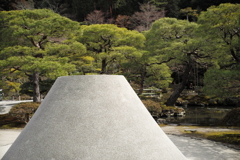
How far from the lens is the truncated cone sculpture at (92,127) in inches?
119

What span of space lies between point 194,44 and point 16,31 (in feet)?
33.7

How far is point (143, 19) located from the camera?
34156mm

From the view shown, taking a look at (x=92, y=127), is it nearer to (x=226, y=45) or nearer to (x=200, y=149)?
(x=200, y=149)

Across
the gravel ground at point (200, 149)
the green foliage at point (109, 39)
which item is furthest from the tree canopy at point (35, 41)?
the gravel ground at point (200, 149)

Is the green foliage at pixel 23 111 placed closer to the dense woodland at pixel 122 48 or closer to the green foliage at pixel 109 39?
the dense woodland at pixel 122 48

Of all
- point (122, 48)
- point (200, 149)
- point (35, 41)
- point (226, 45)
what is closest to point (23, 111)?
point (35, 41)

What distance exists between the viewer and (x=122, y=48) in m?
16.2

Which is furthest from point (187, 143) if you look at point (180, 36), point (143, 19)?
point (143, 19)

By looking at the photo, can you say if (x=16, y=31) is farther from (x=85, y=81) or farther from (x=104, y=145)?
(x=104, y=145)

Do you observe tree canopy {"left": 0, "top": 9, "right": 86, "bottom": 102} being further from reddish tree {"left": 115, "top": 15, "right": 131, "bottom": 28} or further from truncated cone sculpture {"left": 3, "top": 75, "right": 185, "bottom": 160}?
reddish tree {"left": 115, "top": 15, "right": 131, "bottom": 28}

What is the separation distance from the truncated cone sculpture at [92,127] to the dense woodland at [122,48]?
6.48 meters

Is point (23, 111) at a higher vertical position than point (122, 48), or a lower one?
lower

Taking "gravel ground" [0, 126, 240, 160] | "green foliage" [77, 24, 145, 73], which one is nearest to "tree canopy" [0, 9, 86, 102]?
"green foliage" [77, 24, 145, 73]

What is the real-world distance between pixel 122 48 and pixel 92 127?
43.8 ft
